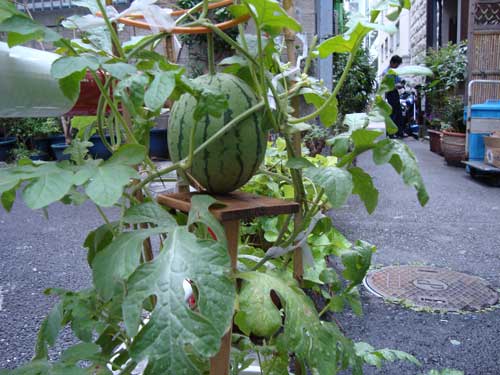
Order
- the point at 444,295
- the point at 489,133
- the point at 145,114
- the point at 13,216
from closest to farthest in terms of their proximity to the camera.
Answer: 1. the point at 145,114
2. the point at 444,295
3. the point at 13,216
4. the point at 489,133

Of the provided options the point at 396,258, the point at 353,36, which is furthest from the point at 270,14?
the point at 396,258

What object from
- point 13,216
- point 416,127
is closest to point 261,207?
point 13,216

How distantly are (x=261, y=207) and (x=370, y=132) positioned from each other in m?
0.27

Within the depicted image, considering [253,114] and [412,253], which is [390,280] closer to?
[412,253]

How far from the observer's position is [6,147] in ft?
25.3

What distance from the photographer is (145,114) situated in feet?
3.34

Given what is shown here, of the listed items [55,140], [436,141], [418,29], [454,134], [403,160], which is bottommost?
[436,141]

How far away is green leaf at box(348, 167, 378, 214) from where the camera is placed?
1.02m

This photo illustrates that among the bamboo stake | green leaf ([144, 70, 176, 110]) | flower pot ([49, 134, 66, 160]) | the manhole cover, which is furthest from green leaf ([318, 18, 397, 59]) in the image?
flower pot ([49, 134, 66, 160])

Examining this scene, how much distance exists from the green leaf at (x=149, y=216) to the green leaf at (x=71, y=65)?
0.25 metres

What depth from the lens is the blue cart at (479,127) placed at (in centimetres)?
612

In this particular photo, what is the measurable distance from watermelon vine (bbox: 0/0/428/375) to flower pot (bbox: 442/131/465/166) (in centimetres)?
666

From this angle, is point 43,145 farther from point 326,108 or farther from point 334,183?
point 334,183

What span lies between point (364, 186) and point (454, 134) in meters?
6.86
